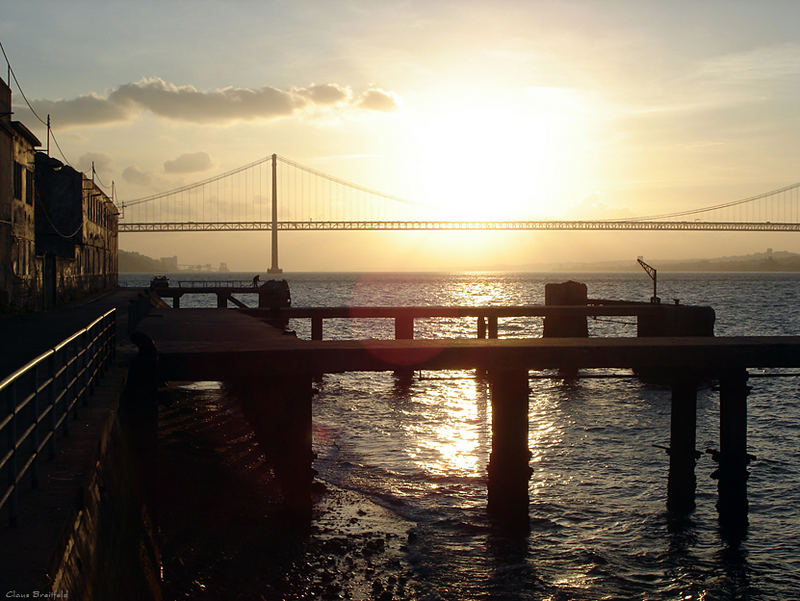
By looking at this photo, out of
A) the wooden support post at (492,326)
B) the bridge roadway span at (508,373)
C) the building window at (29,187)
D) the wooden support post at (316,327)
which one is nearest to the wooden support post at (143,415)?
the bridge roadway span at (508,373)

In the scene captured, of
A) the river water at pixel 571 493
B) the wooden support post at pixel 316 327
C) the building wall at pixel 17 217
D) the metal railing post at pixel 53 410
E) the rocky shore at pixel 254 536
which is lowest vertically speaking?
the river water at pixel 571 493

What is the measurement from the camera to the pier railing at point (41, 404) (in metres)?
4.72

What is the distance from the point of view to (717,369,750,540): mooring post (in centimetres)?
1262

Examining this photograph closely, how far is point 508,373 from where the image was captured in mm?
12195

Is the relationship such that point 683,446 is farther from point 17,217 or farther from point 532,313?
point 17,217

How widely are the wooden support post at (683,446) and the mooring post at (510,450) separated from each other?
10.5ft

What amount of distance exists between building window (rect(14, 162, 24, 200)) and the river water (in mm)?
15097

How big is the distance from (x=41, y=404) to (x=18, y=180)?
2399 cm

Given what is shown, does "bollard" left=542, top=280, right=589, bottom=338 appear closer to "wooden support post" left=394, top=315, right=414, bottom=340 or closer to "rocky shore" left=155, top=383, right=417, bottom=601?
"wooden support post" left=394, top=315, right=414, bottom=340

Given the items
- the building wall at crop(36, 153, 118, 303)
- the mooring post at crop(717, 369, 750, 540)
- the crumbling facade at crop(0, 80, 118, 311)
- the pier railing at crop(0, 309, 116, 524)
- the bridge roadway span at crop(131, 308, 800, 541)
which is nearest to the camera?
the pier railing at crop(0, 309, 116, 524)

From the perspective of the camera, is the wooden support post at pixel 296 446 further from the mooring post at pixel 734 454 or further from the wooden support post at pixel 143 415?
the mooring post at pixel 734 454

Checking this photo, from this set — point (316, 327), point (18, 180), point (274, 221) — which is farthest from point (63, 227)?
point (274, 221)
